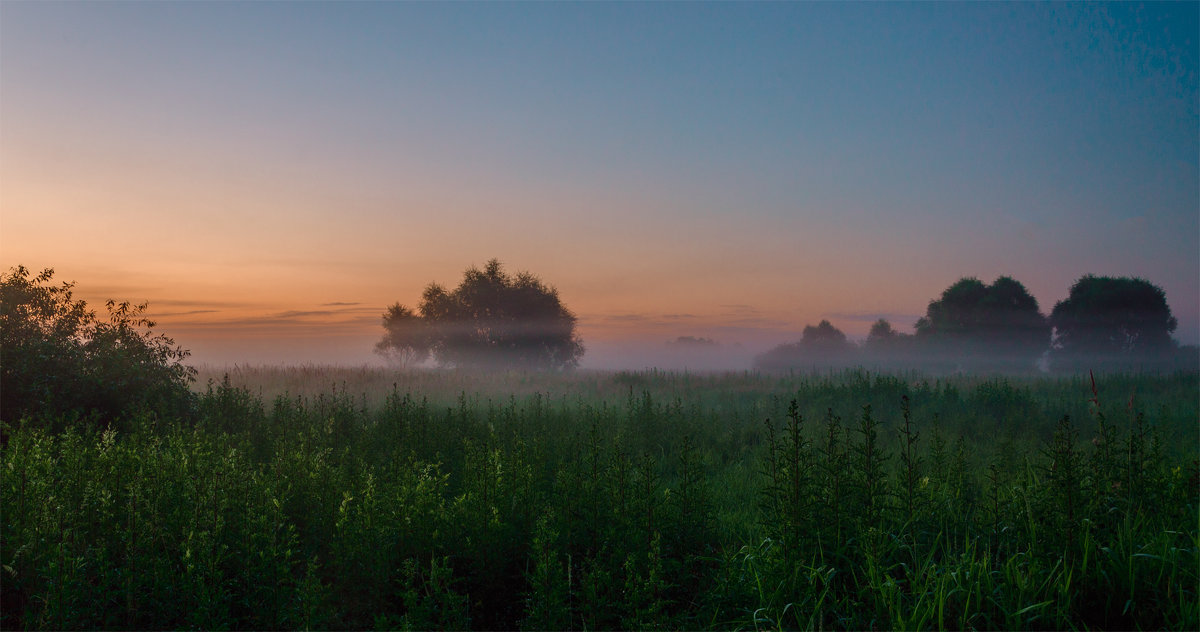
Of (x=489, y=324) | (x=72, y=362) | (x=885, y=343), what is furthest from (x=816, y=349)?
(x=72, y=362)

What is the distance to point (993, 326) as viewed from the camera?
4862cm

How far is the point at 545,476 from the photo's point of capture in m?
6.47

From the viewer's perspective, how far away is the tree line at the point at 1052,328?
47781mm

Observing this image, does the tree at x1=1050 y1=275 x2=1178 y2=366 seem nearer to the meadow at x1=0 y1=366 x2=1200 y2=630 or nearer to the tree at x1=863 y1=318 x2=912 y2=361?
the tree at x1=863 y1=318 x2=912 y2=361

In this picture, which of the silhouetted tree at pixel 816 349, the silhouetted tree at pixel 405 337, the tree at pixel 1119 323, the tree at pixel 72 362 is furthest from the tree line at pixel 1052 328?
the tree at pixel 72 362

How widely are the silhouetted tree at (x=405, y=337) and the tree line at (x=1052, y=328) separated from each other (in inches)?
985

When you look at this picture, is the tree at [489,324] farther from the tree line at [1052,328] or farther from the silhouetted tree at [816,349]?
the silhouetted tree at [816,349]

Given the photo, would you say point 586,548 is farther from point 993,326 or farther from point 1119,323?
point 1119,323

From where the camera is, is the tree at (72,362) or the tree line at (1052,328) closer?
the tree at (72,362)

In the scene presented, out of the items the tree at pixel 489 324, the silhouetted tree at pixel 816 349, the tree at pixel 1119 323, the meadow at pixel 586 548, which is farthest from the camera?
the silhouetted tree at pixel 816 349

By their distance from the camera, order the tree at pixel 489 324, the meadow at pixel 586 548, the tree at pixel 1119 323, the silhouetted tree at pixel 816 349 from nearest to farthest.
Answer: the meadow at pixel 586 548
the tree at pixel 489 324
the tree at pixel 1119 323
the silhouetted tree at pixel 816 349

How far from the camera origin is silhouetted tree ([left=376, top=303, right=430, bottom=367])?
146ft

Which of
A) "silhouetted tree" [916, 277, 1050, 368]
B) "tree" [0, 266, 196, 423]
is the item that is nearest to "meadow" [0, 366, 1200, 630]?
"tree" [0, 266, 196, 423]

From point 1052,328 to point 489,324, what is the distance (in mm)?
44450
